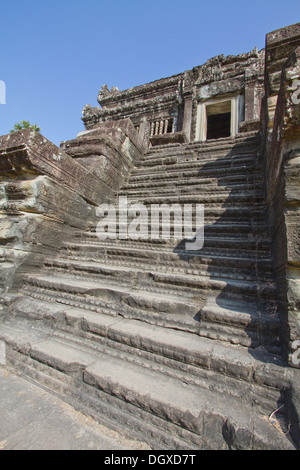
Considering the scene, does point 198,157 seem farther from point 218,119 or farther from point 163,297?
point 218,119

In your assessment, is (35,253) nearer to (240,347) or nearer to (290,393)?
(240,347)

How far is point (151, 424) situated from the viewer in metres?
1.35

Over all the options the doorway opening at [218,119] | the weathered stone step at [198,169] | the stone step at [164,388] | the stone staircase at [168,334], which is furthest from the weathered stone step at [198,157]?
the doorway opening at [218,119]

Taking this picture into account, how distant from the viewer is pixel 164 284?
2.49 m

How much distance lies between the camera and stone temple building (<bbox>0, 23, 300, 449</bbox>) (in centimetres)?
139

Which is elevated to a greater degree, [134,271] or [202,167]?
[202,167]

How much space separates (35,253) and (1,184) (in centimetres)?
118

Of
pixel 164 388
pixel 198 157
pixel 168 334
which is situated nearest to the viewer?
pixel 164 388

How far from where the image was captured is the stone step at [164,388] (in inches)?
48.5

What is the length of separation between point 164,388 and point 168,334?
1.46 ft

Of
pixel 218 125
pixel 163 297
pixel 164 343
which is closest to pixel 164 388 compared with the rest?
pixel 164 343

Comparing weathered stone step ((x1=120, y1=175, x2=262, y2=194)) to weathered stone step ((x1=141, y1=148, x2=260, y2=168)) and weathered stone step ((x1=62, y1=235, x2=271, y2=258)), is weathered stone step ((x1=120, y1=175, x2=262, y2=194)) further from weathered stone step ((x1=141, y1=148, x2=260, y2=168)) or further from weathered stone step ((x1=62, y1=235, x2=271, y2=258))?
weathered stone step ((x1=62, y1=235, x2=271, y2=258))

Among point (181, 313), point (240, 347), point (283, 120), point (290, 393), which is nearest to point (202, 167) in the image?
point (283, 120)

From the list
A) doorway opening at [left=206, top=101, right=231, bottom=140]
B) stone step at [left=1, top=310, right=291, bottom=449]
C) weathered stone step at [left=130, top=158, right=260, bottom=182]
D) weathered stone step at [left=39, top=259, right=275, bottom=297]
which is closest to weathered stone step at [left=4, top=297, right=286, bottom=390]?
stone step at [left=1, top=310, right=291, bottom=449]
